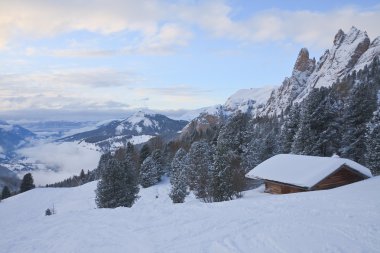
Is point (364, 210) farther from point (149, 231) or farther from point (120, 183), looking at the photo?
point (120, 183)

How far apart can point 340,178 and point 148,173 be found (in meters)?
39.4

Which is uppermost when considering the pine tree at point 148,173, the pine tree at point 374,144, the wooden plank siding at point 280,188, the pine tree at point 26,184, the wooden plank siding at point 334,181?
the pine tree at point 374,144

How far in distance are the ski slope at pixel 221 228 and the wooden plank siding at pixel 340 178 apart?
5.07m

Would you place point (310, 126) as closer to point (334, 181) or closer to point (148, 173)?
point (334, 181)

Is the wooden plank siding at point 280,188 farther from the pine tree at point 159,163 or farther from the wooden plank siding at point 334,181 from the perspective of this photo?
the pine tree at point 159,163

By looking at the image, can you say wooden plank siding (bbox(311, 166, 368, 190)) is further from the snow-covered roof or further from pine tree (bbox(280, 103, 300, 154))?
pine tree (bbox(280, 103, 300, 154))

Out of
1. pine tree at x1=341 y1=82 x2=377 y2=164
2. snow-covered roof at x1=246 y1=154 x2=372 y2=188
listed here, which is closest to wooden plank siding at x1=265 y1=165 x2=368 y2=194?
snow-covered roof at x1=246 y1=154 x2=372 y2=188

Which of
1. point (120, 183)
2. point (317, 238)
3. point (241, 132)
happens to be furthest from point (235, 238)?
point (241, 132)

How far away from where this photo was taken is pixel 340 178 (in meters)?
31.1

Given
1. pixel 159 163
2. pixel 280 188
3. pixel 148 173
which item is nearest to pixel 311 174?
pixel 280 188

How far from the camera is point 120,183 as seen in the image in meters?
39.2

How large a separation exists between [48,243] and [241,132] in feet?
163

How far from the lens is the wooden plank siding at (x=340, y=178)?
3003cm

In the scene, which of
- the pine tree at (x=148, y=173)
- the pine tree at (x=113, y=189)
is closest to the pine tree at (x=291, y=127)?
the pine tree at (x=113, y=189)
